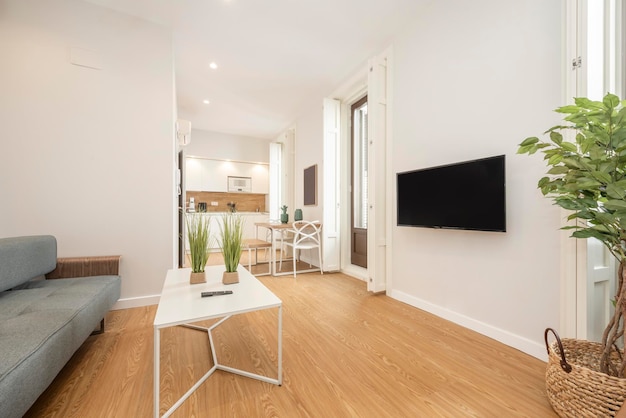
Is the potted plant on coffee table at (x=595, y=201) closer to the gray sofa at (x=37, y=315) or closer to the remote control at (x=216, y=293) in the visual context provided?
the remote control at (x=216, y=293)

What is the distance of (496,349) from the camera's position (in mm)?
1840

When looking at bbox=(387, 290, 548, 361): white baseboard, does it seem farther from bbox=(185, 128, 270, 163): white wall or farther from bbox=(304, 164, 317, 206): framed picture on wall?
bbox=(185, 128, 270, 163): white wall

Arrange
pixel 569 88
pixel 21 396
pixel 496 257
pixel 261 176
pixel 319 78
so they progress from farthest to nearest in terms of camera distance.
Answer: pixel 261 176 < pixel 319 78 < pixel 496 257 < pixel 569 88 < pixel 21 396

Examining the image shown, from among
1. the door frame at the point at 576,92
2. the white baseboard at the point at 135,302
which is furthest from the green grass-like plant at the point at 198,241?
the door frame at the point at 576,92

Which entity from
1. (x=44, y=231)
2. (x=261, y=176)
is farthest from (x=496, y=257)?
(x=261, y=176)

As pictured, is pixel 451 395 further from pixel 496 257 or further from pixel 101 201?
pixel 101 201

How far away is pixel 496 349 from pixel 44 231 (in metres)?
3.94

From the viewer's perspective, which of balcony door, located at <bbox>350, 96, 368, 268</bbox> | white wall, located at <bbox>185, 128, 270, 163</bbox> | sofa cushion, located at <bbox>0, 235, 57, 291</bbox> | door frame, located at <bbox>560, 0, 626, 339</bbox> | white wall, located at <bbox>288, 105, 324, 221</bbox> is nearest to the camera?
door frame, located at <bbox>560, 0, 626, 339</bbox>

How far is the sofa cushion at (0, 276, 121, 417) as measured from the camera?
3.11ft

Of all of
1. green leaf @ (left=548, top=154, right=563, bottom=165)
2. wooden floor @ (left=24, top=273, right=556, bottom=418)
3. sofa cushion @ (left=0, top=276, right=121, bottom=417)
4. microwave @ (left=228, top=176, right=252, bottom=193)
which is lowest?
wooden floor @ (left=24, top=273, right=556, bottom=418)

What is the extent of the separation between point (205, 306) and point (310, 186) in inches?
143

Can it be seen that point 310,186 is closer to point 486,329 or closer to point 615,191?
point 486,329

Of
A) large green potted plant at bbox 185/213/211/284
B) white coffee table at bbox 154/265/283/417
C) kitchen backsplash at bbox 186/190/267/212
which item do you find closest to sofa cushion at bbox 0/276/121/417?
white coffee table at bbox 154/265/283/417

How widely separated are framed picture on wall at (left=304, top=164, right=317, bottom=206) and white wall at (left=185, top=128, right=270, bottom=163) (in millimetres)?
2432
